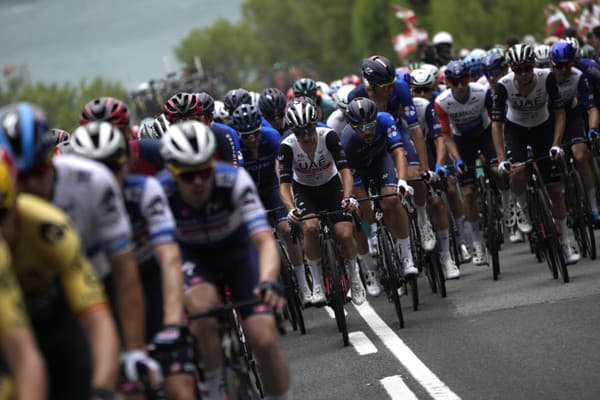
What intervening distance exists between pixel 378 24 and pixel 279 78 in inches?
1199

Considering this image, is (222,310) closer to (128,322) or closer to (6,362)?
(128,322)

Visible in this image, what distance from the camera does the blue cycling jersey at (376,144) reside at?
1252cm

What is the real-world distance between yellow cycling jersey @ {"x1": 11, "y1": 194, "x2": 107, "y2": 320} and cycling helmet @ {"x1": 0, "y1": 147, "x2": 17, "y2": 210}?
209 millimetres

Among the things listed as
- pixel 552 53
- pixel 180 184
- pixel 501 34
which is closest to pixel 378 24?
pixel 501 34

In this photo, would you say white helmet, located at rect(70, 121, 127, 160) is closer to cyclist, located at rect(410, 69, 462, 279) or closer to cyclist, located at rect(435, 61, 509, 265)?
cyclist, located at rect(410, 69, 462, 279)

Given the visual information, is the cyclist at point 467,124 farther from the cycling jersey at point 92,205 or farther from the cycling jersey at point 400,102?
the cycling jersey at point 92,205

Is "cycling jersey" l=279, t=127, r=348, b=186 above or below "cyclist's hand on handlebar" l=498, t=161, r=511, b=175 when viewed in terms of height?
above

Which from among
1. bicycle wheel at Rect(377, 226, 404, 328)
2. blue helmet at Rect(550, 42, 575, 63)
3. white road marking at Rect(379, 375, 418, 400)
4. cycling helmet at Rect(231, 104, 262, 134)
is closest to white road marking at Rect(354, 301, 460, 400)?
white road marking at Rect(379, 375, 418, 400)

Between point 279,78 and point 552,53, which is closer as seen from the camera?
point 552,53

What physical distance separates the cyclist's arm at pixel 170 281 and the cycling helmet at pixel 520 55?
23.1 ft

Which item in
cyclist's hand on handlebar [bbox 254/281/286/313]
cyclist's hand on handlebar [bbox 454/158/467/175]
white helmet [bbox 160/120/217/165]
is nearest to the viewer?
cyclist's hand on handlebar [bbox 254/281/286/313]

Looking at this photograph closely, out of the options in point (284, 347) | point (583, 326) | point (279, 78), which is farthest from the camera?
point (279, 78)

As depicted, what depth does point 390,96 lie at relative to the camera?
44.6 feet

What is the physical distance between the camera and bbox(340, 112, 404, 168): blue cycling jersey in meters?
12.5
